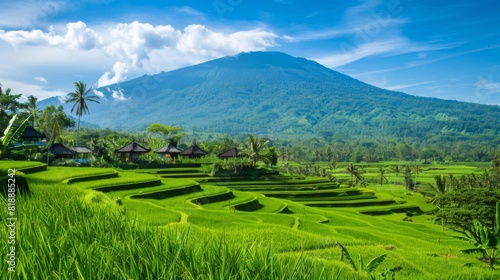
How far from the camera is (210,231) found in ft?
22.5

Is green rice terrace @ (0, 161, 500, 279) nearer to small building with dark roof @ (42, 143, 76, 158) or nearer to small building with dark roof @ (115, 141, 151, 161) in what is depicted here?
small building with dark roof @ (115, 141, 151, 161)

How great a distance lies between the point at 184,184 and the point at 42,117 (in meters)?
47.3

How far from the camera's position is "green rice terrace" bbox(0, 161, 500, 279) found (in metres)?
3.20

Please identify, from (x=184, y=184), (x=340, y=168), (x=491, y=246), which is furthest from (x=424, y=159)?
(x=491, y=246)

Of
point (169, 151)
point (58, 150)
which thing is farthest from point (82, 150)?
point (169, 151)

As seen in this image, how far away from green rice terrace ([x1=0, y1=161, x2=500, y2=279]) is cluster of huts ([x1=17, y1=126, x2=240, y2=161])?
7868mm

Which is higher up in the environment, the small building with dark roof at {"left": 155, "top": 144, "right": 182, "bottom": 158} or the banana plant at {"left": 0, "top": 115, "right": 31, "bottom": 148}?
the banana plant at {"left": 0, "top": 115, "right": 31, "bottom": 148}

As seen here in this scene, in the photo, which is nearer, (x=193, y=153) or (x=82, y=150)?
(x=82, y=150)

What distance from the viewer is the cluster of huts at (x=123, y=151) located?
36688mm

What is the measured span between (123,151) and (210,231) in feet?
131

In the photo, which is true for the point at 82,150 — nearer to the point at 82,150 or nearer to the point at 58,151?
the point at 82,150

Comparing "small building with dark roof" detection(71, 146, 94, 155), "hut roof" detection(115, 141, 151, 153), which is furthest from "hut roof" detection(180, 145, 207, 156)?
"small building with dark roof" detection(71, 146, 94, 155)

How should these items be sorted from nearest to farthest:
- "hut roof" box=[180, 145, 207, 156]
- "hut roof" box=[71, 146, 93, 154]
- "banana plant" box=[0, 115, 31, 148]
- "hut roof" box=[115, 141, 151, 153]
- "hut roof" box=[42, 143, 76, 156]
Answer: "banana plant" box=[0, 115, 31, 148] → "hut roof" box=[42, 143, 76, 156] → "hut roof" box=[115, 141, 151, 153] → "hut roof" box=[71, 146, 93, 154] → "hut roof" box=[180, 145, 207, 156]

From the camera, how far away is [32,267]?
3.01 metres
